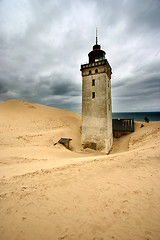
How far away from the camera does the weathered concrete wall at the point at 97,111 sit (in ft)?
46.9

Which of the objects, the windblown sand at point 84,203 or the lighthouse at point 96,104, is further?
the lighthouse at point 96,104

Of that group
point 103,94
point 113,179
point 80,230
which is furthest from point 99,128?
point 80,230

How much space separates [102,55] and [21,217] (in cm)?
1910

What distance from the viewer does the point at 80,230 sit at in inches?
92.3

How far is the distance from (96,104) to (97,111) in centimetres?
106

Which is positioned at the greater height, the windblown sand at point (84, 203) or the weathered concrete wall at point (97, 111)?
the weathered concrete wall at point (97, 111)

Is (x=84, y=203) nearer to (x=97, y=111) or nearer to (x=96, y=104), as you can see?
(x=97, y=111)

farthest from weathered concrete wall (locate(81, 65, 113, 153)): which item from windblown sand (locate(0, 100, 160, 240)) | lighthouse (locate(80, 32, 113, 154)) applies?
windblown sand (locate(0, 100, 160, 240))

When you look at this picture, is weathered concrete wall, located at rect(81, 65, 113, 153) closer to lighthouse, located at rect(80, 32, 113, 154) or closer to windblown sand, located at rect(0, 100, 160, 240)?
lighthouse, located at rect(80, 32, 113, 154)

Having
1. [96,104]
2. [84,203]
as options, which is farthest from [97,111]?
[84,203]

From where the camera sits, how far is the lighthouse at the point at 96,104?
14.3 m

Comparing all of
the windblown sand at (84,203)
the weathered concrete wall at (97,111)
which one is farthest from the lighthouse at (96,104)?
the windblown sand at (84,203)

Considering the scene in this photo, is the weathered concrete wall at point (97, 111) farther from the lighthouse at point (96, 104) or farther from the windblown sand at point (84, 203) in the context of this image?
the windblown sand at point (84, 203)

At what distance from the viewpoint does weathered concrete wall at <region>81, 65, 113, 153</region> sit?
1430 centimetres
